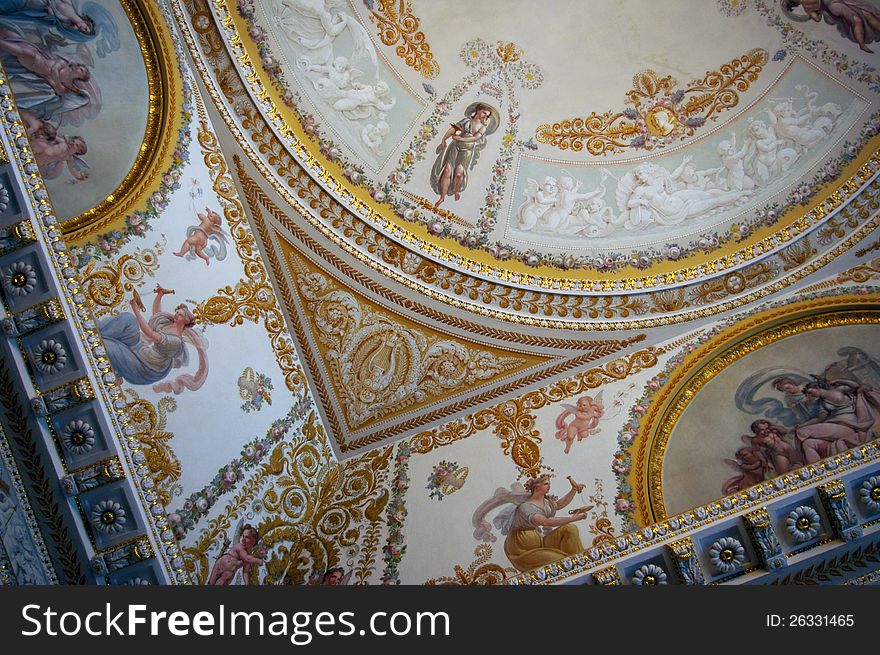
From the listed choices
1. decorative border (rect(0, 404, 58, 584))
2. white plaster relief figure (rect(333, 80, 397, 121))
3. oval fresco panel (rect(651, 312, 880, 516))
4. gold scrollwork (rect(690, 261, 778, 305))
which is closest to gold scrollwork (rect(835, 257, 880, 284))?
oval fresco panel (rect(651, 312, 880, 516))

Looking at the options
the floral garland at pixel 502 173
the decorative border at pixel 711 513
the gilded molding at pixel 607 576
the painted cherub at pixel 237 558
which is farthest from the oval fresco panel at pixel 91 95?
the gilded molding at pixel 607 576

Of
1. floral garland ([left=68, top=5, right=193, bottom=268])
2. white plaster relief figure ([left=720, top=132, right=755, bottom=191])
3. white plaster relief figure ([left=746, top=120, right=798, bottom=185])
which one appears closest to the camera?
floral garland ([left=68, top=5, right=193, bottom=268])

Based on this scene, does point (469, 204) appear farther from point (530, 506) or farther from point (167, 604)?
point (167, 604)

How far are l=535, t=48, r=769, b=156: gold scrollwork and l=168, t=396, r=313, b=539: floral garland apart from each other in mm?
4550

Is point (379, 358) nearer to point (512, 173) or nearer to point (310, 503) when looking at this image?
point (310, 503)

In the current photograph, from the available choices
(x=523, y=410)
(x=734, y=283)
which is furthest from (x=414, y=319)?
(x=734, y=283)

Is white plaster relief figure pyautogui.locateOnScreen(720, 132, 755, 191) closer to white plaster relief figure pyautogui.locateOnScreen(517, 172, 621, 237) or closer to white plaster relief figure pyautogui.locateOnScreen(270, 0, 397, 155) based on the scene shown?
white plaster relief figure pyautogui.locateOnScreen(517, 172, 621, 237)

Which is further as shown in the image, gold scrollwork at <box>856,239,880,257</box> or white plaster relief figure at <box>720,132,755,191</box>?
white plaster relief figure at <box>720,132,755,191</box>

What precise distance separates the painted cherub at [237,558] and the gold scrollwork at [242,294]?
156cm

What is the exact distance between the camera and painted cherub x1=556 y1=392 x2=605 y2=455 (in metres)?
8.80

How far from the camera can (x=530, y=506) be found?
8.57 metres

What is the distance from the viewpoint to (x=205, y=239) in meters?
8.07

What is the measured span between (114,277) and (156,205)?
81 centimetres

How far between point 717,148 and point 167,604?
8.39 metres
